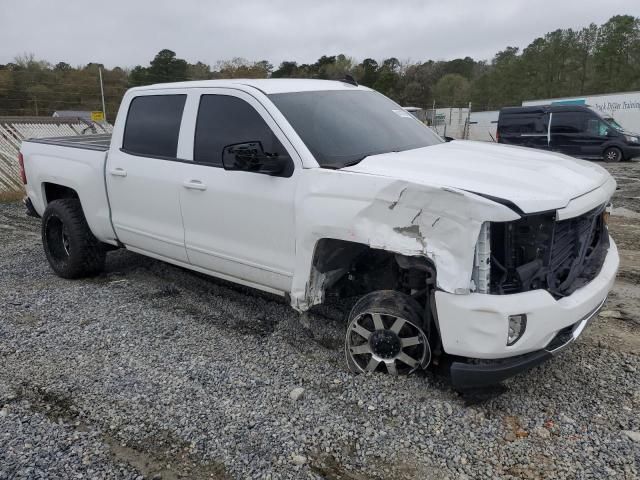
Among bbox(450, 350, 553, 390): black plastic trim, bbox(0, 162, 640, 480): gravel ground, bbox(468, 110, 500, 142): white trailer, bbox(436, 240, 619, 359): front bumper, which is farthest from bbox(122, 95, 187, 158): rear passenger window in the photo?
bbox(468, 110, 500, 142): white trailer

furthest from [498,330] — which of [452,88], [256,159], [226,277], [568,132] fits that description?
[452,88]

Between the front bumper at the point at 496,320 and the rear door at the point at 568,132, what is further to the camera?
the rear door at the point at 568,132

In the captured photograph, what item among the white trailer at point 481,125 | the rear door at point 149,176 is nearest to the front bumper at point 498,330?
the rear door at point 149,176

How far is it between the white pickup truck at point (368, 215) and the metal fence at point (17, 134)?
819 cm

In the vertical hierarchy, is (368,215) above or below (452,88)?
above

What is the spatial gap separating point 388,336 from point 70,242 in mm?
3631

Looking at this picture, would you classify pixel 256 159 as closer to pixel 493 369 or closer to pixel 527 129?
pixel 493 369

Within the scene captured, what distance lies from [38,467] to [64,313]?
87.4 inches

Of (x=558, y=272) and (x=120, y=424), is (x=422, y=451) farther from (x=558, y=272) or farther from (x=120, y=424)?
(x=120, y=424)

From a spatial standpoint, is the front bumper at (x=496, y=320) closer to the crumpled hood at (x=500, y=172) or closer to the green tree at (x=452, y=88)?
the crumpled hood at (x=500, y=172)

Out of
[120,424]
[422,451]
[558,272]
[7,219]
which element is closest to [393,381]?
[422,451]

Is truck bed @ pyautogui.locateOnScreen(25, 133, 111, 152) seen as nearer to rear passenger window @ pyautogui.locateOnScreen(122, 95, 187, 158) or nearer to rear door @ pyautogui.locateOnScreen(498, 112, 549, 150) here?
rear passenger window @ pyautogui.locateOnScreen(122, 95, 187, 158)

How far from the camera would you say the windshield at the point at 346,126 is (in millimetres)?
3588

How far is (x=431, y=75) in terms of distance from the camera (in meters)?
55.0
